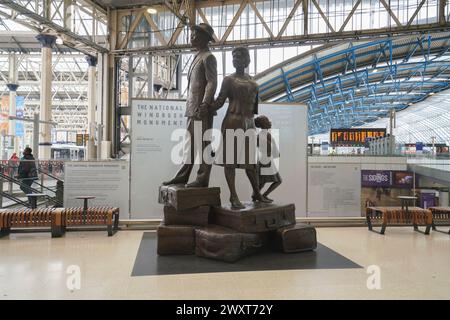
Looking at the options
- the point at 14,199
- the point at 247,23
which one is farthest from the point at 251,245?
the point at 247,23

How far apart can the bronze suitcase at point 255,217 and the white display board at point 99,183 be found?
8.05 feet

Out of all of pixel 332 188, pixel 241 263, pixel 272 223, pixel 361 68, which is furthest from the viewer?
pixel 361 68

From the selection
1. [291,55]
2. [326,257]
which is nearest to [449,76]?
[291,55]

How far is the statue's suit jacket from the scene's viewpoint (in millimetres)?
4625

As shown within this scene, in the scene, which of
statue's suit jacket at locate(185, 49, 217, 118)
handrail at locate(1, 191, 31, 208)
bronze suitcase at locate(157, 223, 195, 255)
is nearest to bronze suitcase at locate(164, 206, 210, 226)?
bronze suitcase at locate(157, 223, 195, 255)

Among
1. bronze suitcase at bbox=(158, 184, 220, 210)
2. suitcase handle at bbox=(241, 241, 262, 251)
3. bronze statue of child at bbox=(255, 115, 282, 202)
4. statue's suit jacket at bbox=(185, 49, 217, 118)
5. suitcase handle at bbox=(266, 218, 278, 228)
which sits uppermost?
statue's suit jacket at bbox=(185, 49, 217, 118)

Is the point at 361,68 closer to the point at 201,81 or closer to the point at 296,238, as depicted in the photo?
the point at 201,81

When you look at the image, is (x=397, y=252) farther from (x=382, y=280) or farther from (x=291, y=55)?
(x=291, y=55)

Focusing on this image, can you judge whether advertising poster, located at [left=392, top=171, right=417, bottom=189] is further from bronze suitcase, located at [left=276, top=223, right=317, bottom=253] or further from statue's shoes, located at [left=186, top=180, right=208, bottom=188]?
statue's shoes, located at [left=186, top=180, right=208, bottom=188]

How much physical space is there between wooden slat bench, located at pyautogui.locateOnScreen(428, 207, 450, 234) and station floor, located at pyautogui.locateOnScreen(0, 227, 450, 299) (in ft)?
4.14

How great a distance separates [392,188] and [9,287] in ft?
22.5

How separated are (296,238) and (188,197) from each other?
1.62m

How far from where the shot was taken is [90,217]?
19.2 feet

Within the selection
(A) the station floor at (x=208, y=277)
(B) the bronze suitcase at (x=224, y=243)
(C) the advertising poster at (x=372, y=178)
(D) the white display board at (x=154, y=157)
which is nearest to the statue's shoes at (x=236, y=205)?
(B) the bronze suitcase at (x=224, y=243)
